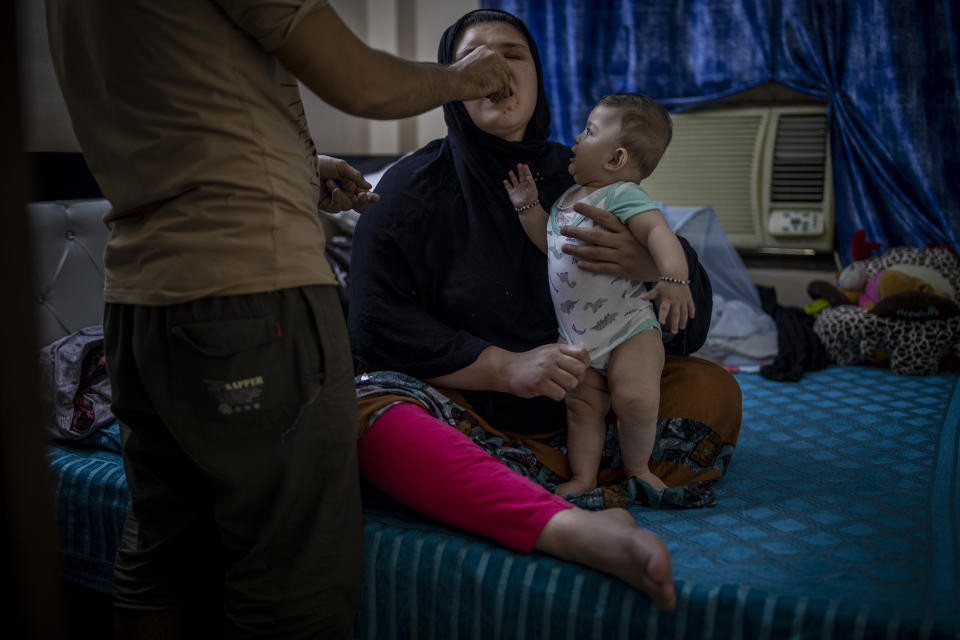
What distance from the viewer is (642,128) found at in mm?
1448

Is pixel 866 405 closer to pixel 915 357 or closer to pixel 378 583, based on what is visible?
pixel 915 357

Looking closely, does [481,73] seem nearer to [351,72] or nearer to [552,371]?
[351,72]

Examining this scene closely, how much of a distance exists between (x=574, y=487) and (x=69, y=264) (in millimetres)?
1467

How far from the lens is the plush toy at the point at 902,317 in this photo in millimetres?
2520

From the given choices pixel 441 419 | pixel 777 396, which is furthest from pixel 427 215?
pixel 777 396

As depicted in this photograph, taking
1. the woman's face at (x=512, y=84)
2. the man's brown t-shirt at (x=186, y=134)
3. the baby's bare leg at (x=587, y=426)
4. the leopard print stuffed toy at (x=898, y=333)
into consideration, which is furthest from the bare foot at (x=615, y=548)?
the leopard print stuffed toy at (x=898, y=333)

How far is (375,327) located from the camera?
1.51 meters

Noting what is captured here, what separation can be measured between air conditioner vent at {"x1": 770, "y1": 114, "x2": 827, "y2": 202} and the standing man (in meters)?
2.62

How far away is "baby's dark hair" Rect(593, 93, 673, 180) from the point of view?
1445mm

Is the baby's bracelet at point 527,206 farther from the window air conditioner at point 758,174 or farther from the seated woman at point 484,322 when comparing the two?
the window air conditioner at point 758,174

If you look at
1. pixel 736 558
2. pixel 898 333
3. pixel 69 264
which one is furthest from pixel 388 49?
pixel 736 558

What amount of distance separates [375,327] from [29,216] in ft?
3.16

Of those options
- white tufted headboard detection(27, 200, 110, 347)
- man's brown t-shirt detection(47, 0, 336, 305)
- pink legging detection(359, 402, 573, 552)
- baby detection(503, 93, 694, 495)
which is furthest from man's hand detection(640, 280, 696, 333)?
white tufted headboard detection(27, 200, 110, 347)

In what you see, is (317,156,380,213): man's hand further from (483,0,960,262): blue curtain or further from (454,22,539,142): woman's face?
(483,0,960,262): blue curtain
